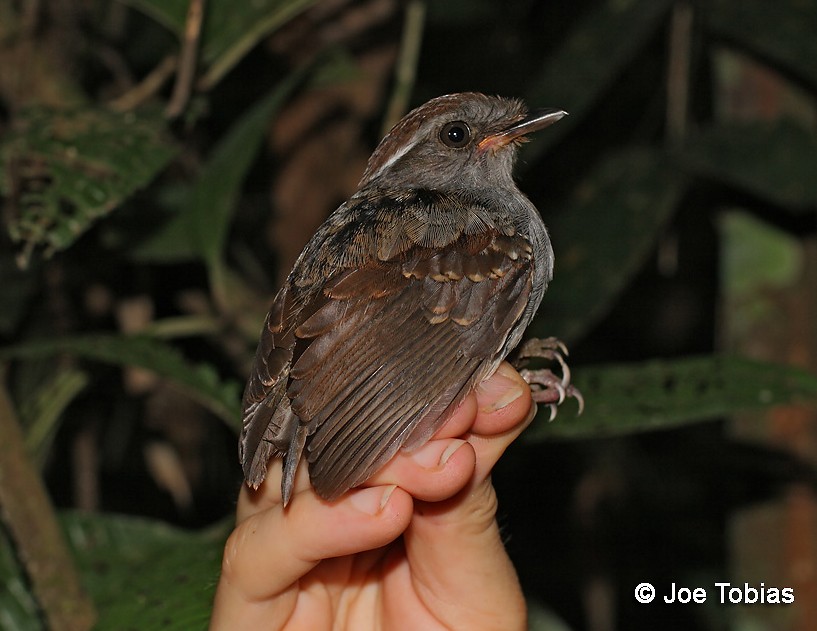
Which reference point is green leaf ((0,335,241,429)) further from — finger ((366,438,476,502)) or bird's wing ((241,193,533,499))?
finger ((366,438,476,502))

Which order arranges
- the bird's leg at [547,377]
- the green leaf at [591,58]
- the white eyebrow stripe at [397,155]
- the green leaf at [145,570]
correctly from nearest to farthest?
the green leaf at [145,570]
the bird's leg at [547,377]
the white eyebrow stripe at [397,155]
the green leaf at [591,58]

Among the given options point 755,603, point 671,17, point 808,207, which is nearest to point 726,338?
point 808,207

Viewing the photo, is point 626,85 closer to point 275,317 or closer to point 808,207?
point 808,207

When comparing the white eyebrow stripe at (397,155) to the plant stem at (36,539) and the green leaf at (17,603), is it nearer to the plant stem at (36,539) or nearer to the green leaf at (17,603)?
the plant stem at (36,539)

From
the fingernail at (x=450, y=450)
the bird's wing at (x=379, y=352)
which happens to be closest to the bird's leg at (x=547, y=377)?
the bird's wing at (x=379, y=352)

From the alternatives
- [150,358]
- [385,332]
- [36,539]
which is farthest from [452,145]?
[36,539]

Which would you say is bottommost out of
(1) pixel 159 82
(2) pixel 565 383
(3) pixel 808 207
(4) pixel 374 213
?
(2) pixel 565 383
